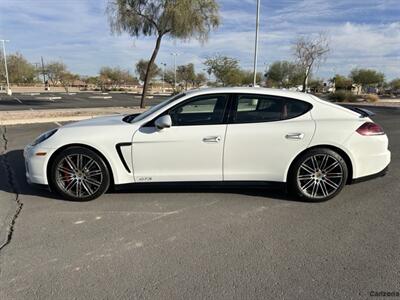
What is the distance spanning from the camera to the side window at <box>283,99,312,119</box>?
4.29 m

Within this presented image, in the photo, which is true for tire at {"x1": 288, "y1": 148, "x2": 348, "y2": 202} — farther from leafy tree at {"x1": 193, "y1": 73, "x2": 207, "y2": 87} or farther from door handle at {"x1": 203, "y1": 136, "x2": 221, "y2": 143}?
leafy tree at {"x1": 193, "y1": 73, "x2": 207, "y2": 87}

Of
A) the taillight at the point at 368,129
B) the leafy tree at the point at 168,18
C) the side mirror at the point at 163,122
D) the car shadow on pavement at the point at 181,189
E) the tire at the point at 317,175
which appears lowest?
the car shadow on pavement at the point at 181,189

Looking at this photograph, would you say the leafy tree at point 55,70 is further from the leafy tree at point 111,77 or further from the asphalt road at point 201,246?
the asphalt road at point 201,246

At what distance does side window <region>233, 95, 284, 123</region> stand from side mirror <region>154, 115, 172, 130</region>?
823 mm

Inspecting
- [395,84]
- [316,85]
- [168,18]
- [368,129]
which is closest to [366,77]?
[316,85]

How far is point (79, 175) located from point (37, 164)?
21.3 inches

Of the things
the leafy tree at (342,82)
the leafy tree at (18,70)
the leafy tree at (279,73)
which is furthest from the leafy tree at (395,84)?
the leafy tree at (18,70)

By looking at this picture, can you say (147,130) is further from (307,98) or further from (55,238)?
(307,98)

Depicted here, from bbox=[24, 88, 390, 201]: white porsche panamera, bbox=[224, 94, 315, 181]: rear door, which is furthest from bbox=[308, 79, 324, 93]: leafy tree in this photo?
bbox=[224, 94, 315, 181]: rear door

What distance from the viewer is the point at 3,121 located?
12.9m

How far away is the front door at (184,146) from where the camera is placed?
4133 millimetres

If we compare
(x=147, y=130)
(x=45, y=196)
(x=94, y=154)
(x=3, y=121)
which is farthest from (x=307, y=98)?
(x=3, y=121)

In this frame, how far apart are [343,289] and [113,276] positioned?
6.00 feet

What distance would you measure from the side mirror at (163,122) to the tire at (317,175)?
168 centimetres
